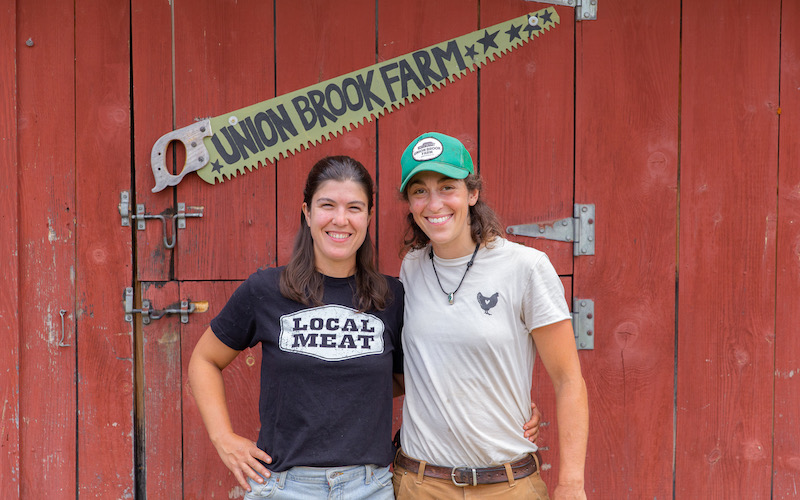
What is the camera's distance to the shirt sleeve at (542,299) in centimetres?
161

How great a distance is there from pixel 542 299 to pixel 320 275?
62 centimetres

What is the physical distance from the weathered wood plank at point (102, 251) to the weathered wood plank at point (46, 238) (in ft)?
0.11

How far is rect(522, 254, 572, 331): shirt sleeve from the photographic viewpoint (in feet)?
5.29

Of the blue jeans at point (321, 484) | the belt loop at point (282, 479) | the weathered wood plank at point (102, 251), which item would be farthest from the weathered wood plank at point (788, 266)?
the weathered wood plank at point (102, 251)

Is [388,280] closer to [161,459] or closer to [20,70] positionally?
[161,459]

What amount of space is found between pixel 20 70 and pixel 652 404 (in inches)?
102

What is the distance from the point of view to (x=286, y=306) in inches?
65.2

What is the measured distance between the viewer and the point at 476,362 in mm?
1617

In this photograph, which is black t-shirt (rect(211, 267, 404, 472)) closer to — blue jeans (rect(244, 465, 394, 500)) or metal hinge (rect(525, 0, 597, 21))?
blue jeans (rect(244, 465, 394, 500))

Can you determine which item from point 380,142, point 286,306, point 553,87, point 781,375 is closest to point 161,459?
point 286,306

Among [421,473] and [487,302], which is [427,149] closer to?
[487,302]

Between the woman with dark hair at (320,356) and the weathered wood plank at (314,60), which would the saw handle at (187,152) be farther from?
the woman with dark hair at (320,356)

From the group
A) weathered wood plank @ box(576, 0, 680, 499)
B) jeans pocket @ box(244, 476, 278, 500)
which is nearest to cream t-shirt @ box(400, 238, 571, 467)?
jeans pocket @ box(244, 476, 278, 500)

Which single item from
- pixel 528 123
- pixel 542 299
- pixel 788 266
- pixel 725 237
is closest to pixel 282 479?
pixel 542 299
